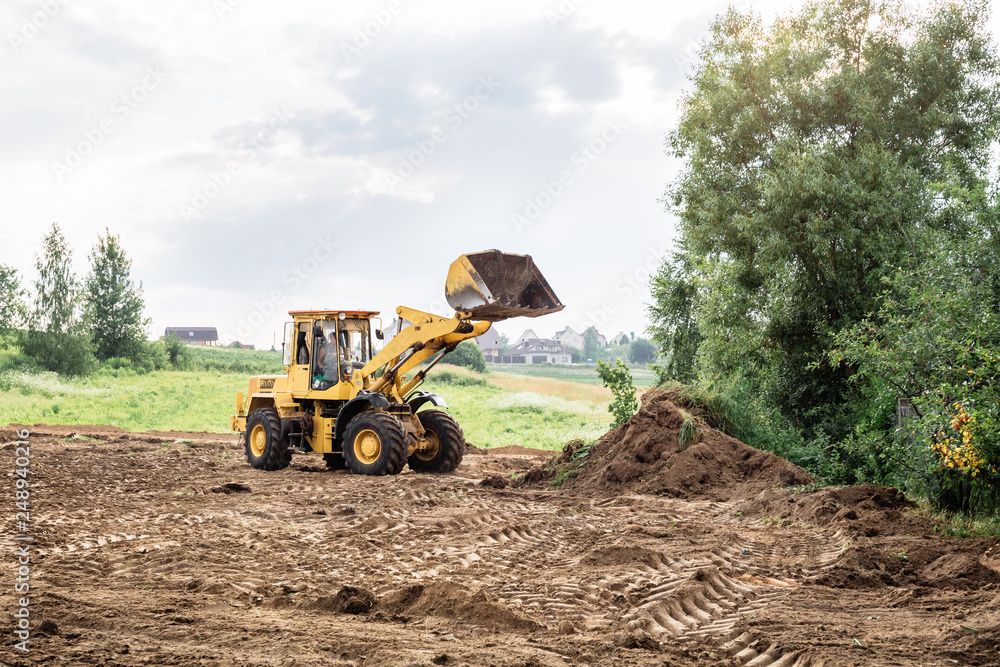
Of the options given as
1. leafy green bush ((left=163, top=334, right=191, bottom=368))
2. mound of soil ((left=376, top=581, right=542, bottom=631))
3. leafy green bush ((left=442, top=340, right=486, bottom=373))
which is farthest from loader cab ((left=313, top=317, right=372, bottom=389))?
leafy green bush ((left=442, top=340, right=486, bottom=373))

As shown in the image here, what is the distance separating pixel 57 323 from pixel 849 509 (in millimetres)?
36554

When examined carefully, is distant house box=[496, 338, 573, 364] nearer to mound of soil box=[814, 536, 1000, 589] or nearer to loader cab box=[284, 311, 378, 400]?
loader cab box=[284, 311, 378, 400]

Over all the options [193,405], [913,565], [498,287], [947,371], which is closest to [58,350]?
[193,405]

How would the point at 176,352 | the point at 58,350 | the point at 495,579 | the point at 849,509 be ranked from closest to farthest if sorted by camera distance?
the point at 495,579 < the point at 849,509 < the point at 58,350 < the point at 176,352

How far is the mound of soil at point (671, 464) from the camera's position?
1177cm

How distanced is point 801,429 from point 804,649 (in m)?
12.9

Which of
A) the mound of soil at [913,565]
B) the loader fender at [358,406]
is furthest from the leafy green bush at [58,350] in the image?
the mound of soil at [913,565]

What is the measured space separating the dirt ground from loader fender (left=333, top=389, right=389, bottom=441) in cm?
240

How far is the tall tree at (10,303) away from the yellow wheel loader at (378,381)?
27790 mm

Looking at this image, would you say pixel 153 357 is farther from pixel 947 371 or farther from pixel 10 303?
pixel 947 371

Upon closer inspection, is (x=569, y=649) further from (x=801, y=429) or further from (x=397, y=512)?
(x=801, y=429)

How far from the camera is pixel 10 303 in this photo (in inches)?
1531

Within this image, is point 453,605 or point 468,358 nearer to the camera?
point 453,605

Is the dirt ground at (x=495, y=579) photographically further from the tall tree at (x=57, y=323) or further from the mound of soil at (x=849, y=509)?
the tall tree at (x=57, y=323)
